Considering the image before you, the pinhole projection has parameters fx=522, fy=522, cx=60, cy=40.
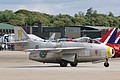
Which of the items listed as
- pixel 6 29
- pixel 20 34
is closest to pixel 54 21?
pixel 6 29

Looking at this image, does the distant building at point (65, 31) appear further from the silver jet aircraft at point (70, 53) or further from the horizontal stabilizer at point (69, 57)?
the horizontal stabilizer at point (69, 57)

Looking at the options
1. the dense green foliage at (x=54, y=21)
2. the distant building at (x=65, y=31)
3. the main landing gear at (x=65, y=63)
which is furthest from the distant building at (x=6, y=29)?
the main landing gear at (x=65, y=63)

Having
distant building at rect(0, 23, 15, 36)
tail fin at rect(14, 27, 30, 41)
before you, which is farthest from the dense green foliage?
tail fin at rect(14, 27, 30, 41)

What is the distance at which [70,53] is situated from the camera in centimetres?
3422

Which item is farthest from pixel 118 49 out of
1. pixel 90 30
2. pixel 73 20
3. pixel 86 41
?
pixel 73 20

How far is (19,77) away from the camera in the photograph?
2219cm

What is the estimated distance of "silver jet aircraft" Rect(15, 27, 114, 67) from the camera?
33.8 m

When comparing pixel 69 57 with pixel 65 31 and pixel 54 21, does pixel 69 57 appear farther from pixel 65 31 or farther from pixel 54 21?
pixel 54 21

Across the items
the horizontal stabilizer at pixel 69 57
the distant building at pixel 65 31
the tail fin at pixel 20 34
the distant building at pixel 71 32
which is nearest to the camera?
the horizontal stabilizer at pixel 69 57

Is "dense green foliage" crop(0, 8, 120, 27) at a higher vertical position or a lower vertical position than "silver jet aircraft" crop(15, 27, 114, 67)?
higher

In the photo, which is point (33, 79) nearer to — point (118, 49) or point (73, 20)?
point (118, 49)

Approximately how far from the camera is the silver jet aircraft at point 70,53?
33750 mm

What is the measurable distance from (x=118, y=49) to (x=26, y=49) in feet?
39.4

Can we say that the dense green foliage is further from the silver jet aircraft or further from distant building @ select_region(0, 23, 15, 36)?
the silver jet aircraft
